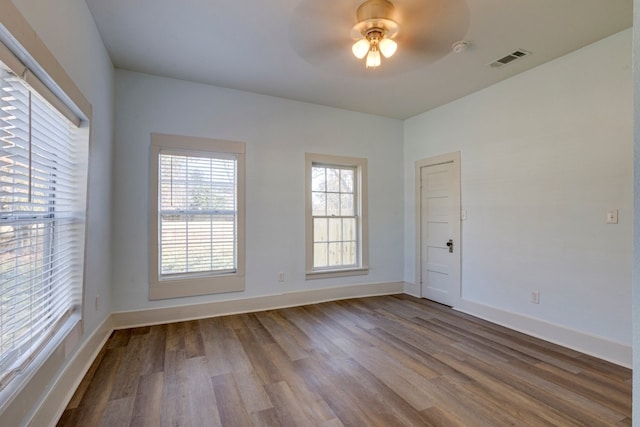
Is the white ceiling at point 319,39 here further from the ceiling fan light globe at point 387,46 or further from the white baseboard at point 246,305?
the white baseboard at point 246,305

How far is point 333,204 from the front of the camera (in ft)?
15.5

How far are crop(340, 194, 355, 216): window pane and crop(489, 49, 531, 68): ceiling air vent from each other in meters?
2.47

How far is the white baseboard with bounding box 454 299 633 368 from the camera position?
266 centimetres

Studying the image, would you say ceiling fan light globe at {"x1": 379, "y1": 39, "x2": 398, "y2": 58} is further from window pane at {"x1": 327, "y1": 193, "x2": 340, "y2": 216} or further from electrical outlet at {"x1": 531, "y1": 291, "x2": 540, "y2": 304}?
electrical outlet at {"x1": 531, "y1": 291, "x2": 540, "y2": 304}

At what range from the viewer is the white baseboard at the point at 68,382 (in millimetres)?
1707

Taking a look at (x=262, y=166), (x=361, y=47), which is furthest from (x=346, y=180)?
(x=361, y=47)

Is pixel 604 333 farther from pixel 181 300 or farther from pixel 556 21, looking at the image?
pixel 181 300

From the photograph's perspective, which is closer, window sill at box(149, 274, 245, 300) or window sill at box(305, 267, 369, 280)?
window sill at box(149, 274, 245, 300)

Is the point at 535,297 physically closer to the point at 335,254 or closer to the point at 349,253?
the point at 349,253

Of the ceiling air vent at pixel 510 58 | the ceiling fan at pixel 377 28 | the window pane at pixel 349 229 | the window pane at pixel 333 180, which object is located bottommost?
the window pane at pixel 349 229

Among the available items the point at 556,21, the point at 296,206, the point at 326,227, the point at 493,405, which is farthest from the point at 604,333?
the point at 296,206

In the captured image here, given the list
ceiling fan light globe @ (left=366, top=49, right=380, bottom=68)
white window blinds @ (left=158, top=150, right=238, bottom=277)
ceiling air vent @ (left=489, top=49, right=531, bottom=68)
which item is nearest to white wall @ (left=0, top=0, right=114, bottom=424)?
white window blinds @ (left=158, top=150, right=238, bottom=277)

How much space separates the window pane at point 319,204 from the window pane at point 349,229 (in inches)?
15.4

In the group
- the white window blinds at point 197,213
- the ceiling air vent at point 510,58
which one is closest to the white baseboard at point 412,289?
the white window blinds at point 197,213
